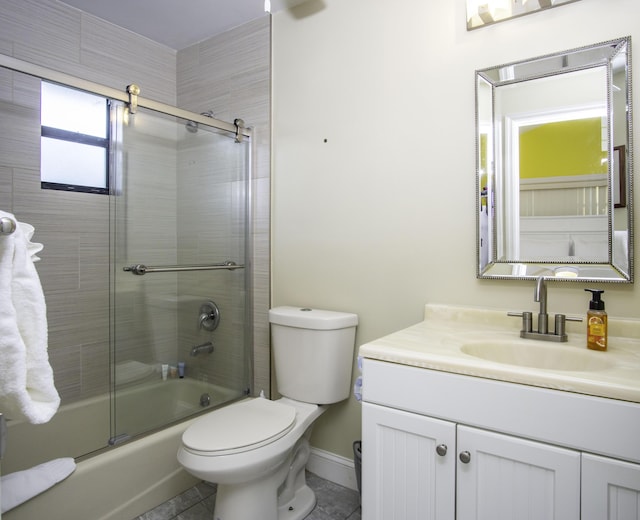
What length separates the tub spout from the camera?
205cm

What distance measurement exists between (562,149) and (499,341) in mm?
688

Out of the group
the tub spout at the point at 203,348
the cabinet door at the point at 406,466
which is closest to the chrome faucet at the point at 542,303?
the cabinet door at the point at 406,466

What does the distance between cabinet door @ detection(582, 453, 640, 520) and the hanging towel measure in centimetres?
116

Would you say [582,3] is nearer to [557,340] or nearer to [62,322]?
[557,340]

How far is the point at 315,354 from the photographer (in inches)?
68.9

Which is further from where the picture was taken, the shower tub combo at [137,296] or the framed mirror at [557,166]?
the shower tub combo at [137,296]

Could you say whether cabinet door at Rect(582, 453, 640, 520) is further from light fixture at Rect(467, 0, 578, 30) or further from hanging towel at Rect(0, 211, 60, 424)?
light fixture at Rect(467, 0, 578, 30)

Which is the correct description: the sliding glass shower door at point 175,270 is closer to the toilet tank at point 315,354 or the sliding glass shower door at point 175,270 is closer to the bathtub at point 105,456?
the bathtub at point 105,456

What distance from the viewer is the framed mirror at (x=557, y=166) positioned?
131cm

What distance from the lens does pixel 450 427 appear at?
3.49 ft

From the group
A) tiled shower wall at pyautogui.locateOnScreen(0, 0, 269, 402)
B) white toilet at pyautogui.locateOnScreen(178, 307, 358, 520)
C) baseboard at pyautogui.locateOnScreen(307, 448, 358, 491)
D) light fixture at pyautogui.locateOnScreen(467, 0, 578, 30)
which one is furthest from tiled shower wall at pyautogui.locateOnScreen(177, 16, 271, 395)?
light fixture at pyautogui.locateOnScreen(467, 0, 578, 30)

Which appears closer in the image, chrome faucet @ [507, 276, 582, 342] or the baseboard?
chrome faucet @ [507, 276, 582, 342]

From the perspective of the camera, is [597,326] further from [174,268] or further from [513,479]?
[174,268]

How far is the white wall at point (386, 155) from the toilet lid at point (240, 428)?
43 cm
